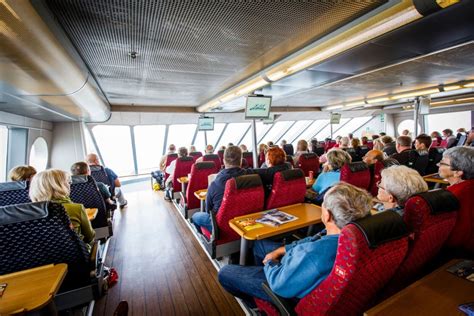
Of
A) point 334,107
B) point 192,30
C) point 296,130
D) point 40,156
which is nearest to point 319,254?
point 192,30

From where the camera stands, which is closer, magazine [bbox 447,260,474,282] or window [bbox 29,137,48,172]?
magazine [bbox 447,260,474,282]

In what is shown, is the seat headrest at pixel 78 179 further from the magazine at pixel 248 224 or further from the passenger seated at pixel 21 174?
the magazine at pixel 248 224

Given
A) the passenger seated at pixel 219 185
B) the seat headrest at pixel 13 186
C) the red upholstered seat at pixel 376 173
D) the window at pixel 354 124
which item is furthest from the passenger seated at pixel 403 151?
the window at pixel 354 124

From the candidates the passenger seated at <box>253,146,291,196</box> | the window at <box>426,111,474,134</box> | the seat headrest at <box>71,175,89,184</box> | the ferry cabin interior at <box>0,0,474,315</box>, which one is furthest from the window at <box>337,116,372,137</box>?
the seat headrest at <box>71,175,89,184</box>

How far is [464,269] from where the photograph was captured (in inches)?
47.8

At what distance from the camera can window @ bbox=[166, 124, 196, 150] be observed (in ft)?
33.4

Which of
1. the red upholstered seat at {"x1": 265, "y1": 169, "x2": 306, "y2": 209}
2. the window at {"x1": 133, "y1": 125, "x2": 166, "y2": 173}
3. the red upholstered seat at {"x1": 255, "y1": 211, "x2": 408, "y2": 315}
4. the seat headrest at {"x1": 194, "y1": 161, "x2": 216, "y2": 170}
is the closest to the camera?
the red upholstered seat at {"x1": 255, "y1": 211, "x2": 408, "y2": 315}

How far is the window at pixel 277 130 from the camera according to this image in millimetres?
12641

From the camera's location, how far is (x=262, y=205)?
7.85ft

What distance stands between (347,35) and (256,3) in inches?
36.2

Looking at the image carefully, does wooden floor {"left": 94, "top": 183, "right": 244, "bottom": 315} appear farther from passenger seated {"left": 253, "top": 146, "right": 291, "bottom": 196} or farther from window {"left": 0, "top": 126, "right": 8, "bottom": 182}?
window {"left": 0, "top": 126, "right": 8, "bottom": 182}

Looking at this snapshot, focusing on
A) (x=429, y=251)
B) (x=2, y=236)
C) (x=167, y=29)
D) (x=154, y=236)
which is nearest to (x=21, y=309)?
(x=2, y=236)

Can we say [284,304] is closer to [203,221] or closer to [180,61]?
[203,221]

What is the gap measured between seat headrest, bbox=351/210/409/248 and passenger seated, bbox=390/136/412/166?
11.3 feet
